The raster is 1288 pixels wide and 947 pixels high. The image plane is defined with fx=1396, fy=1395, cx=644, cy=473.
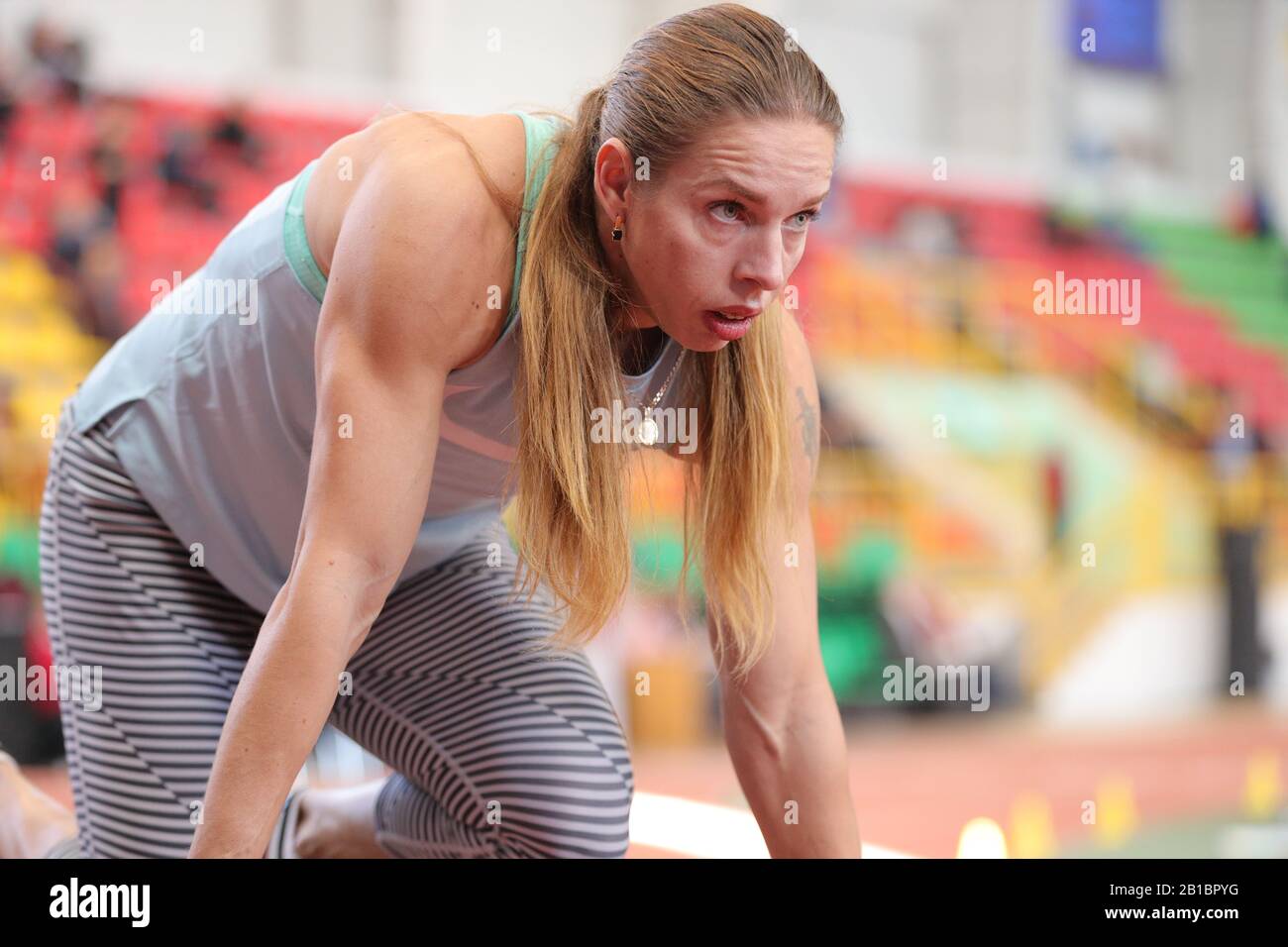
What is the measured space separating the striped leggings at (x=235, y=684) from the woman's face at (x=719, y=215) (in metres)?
0.40

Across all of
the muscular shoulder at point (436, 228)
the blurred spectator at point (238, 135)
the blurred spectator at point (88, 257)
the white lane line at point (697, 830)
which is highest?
the blurred spectator at point (238, 135)

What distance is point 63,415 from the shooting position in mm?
1459

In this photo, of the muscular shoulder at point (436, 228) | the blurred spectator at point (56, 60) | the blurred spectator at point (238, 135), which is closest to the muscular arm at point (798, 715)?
the muscular shoulder at point (436, 228)

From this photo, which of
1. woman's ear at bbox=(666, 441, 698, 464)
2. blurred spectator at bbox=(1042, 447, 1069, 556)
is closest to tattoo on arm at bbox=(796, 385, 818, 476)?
woman's ear at bbox=(666, 441, 698, 464)

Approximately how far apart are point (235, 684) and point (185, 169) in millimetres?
3736

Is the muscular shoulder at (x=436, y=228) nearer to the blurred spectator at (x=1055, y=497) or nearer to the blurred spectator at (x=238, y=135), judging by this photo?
the blurred spectator at (x=238, y=135)

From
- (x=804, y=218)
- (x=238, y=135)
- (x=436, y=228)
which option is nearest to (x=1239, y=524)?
(x=238, y=135)

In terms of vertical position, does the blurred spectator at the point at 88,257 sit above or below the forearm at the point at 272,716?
above

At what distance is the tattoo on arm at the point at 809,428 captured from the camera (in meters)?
1.33

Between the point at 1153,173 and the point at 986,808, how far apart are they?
5.52 m

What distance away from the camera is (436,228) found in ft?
3.53

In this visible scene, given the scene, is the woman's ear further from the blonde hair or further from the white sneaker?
the white sneaker

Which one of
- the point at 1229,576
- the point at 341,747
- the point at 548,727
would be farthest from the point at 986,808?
the point at 1229,576

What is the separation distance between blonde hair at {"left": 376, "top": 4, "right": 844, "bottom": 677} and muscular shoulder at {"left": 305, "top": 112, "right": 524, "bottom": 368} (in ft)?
0.09
